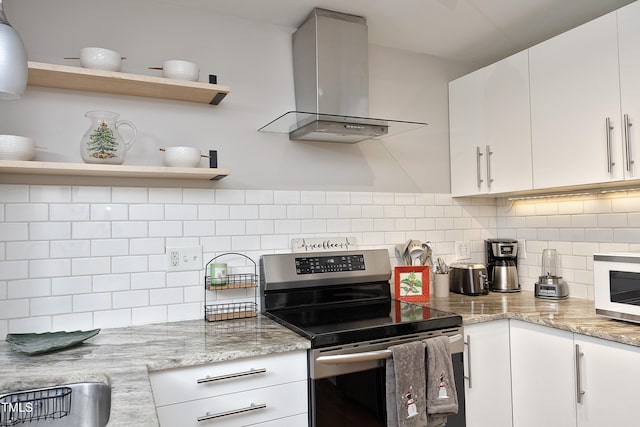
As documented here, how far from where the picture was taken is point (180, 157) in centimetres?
193

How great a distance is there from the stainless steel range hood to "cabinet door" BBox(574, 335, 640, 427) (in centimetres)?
127

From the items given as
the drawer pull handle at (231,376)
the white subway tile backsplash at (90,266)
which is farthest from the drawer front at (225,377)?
the white subway tile backsplash at (90,266)

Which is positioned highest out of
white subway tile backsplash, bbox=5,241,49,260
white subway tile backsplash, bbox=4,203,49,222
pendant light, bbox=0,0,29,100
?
pendant light, bbox=0,0,29,100

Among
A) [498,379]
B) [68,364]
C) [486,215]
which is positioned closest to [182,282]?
[68,364]

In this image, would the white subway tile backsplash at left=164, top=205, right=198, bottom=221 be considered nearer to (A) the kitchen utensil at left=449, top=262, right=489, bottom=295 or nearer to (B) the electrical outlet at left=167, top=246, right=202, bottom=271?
(B) the electrical outlet at left=167, top=246, right=202, bottom=271

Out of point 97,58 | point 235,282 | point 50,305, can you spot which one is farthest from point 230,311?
point 97,58

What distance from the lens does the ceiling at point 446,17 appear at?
7.23ft

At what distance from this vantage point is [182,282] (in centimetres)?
212

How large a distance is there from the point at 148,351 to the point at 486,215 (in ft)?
7.66

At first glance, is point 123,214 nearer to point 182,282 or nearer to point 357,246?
point 182,282

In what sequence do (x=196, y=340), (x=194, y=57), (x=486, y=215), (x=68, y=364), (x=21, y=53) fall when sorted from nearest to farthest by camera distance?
(x=21, y=53) < (x=68, y=364) < (x=196, y=340) < (x=194, y=57) < (x=486, y=215)

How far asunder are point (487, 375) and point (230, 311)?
129cm

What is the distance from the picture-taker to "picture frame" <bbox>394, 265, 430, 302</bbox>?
8.15 feet

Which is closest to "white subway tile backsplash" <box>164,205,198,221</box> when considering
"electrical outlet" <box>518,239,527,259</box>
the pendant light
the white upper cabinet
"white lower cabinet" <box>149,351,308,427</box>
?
"white lower cabinet" <box>149,351,308,427</box>
